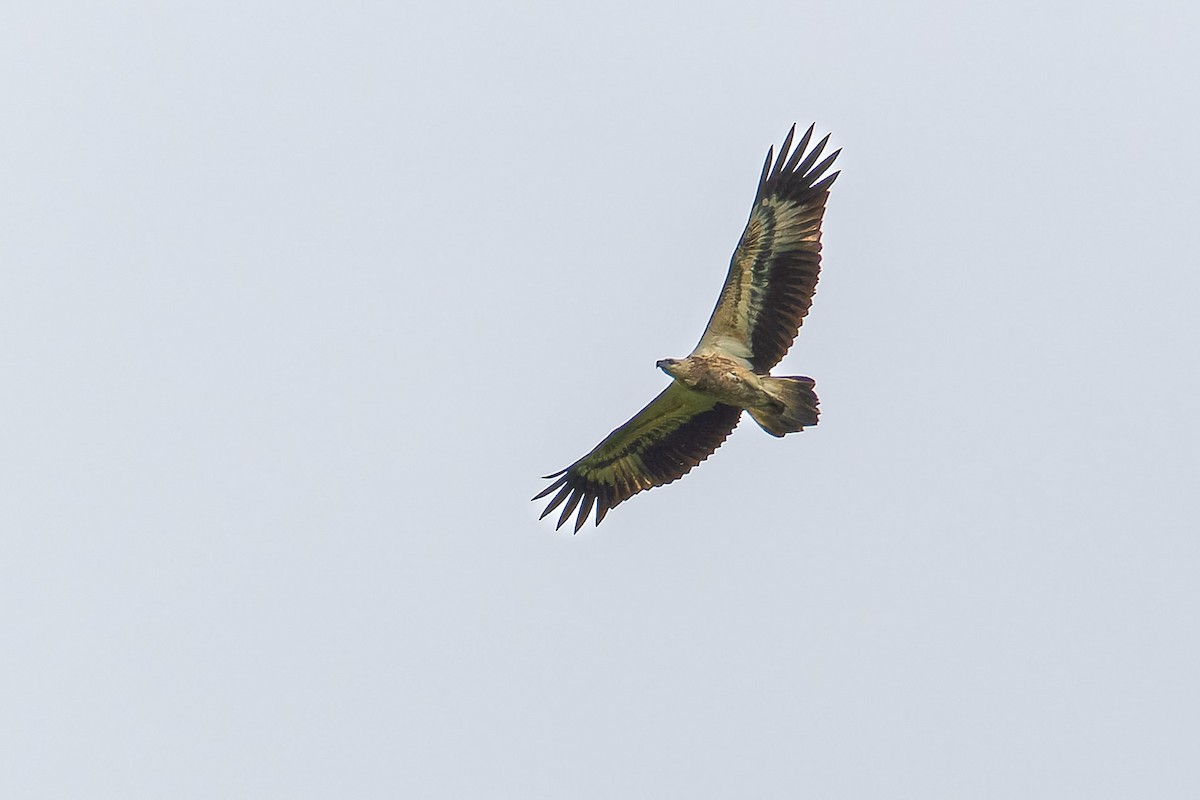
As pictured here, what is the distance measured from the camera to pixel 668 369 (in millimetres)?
21812

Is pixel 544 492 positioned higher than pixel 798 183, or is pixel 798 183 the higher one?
pixel 798 183

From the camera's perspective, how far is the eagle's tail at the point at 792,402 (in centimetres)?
2162

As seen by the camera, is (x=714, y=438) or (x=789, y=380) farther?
(x=714, y=438)

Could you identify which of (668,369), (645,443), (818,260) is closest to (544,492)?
(645,443)

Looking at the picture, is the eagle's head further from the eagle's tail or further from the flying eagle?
the eagle's tail

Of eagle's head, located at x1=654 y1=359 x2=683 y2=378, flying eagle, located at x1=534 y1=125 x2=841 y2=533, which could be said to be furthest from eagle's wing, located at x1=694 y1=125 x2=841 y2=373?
eagle's head, located at x1=654 y1=359 x2=683 y2=378

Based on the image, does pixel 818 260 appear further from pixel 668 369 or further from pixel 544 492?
pixel 544 492

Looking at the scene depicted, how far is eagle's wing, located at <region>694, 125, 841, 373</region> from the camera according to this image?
21859 mm

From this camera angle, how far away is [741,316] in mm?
22062

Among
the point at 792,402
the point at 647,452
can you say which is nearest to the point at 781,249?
the point at 792,402

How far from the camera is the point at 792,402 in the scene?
852 inches

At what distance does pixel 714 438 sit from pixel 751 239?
8.48 ft

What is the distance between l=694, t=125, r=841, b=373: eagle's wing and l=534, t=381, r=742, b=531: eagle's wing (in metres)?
1.22

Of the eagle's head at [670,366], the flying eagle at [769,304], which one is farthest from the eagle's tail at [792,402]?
the eagle's head at [670,366]
